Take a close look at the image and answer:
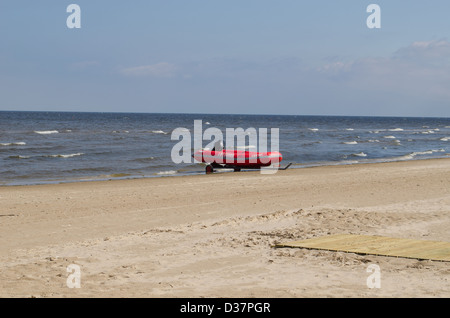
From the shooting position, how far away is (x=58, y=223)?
13.9m

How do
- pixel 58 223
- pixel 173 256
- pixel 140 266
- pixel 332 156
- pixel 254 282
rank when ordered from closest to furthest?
pixel 254 282 → pixel 140 266 → pixel 173 256 → pixel 58 223 → pixel 332 156

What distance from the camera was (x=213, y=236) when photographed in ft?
38.6

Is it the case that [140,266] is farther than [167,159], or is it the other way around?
[167,159]

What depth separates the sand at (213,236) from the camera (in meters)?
8.20

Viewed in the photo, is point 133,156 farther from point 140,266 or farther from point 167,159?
point 140,266

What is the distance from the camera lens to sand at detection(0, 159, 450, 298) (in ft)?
26.9

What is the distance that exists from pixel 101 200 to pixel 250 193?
4.60 meters

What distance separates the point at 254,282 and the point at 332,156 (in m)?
34.0
